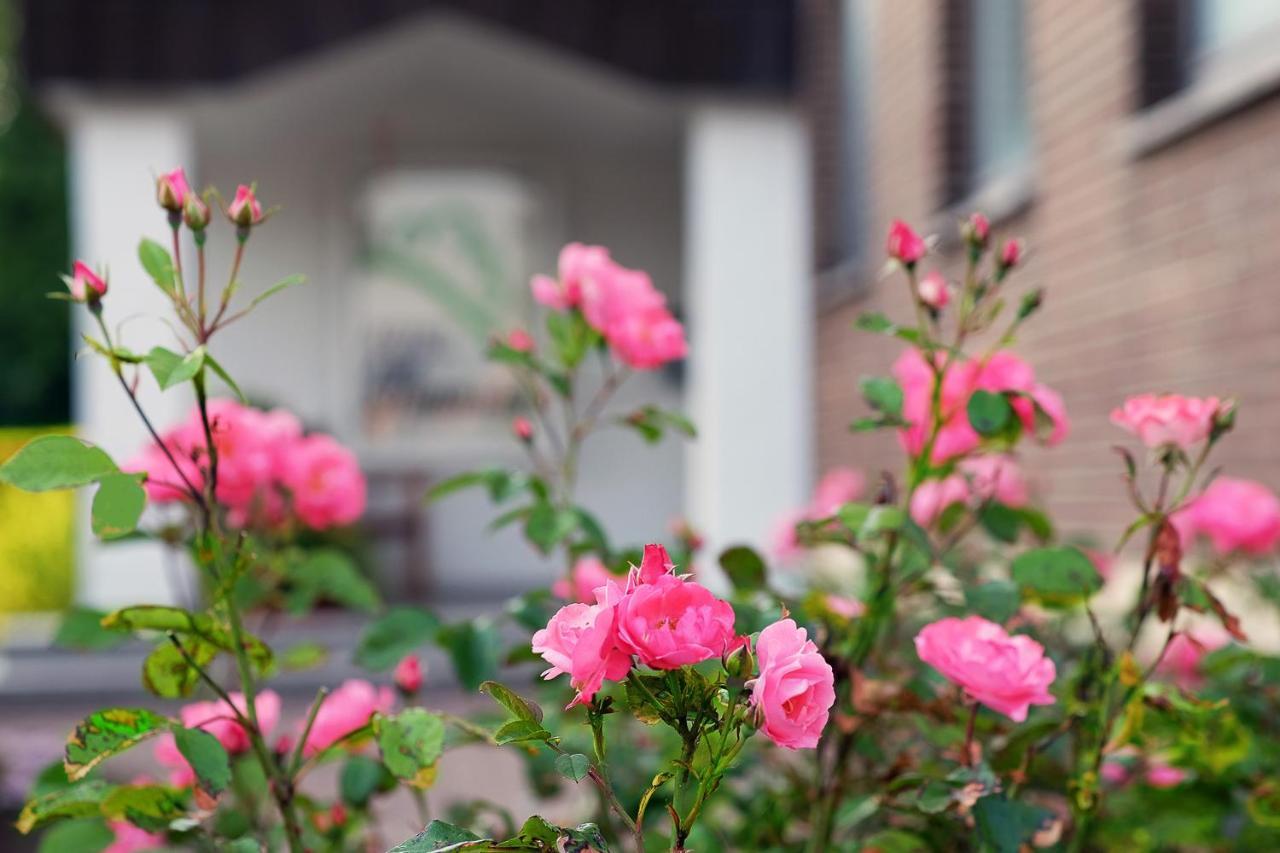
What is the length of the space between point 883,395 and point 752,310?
5.22 m

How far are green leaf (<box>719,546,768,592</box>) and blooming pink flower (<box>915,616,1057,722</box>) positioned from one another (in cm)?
39

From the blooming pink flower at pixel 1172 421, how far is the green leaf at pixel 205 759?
0.78 m

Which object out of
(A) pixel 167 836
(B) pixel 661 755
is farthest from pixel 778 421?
(A) pixel 167 836

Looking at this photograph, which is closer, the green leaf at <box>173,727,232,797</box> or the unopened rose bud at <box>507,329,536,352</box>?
the green leaf at <box>173,727,232,797</box>

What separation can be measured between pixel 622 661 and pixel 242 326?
8267 millimetres

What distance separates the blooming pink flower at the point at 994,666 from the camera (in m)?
1.17

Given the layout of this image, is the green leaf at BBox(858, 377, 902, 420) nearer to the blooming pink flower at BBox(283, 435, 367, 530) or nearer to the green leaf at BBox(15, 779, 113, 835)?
the blooming pink flower at BBox(283, 435, 367, 530)

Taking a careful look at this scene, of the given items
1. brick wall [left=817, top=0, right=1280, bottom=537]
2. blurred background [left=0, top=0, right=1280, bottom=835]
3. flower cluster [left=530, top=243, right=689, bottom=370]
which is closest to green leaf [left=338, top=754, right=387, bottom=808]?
flower cluster [left=530, top=243, right=689, bottom=370]

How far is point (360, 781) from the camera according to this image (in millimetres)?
1563

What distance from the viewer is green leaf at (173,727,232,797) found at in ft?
3.87

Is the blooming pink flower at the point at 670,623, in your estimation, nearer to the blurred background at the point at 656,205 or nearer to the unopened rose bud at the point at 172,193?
the unopened rose bud at the point at 172,193

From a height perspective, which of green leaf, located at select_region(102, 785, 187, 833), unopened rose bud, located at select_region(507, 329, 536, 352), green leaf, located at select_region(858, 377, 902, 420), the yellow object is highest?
unopened rose bud, located at select_region(507, 329, 536, 352)

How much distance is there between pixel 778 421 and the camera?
21.7 ft

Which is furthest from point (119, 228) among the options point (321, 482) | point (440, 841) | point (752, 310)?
point (440, 841)
